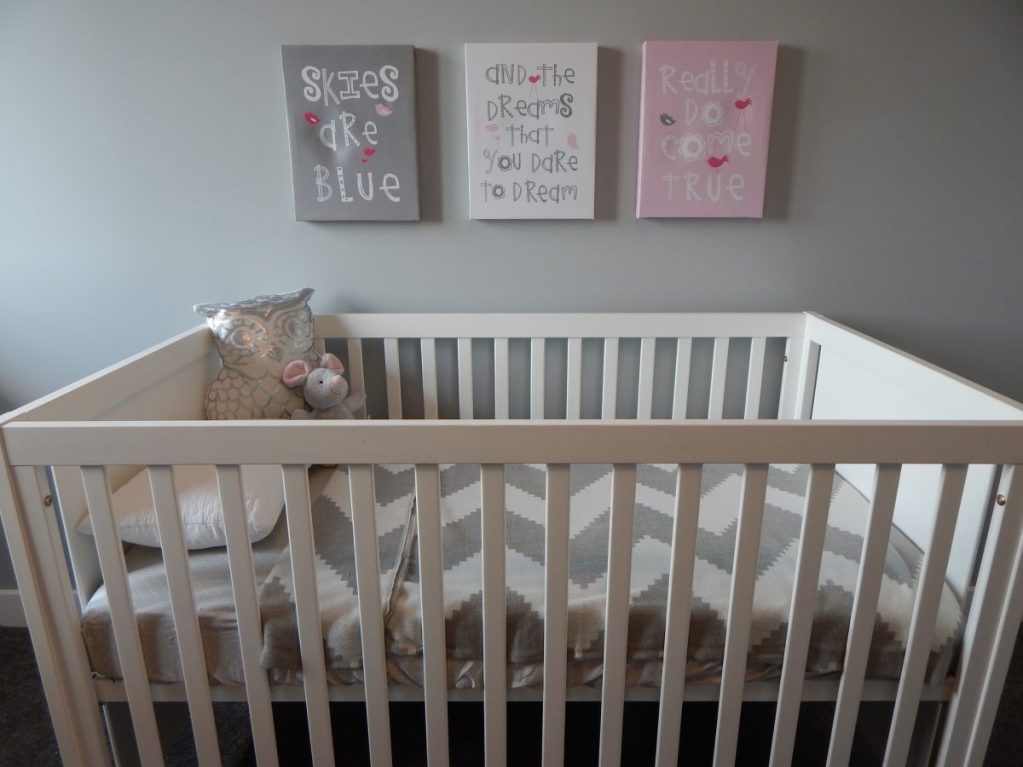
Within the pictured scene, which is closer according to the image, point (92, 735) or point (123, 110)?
point (92, 735)

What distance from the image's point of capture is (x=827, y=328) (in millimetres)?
1527

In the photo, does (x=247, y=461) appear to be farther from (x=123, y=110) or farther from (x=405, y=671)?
(x=123, y=110)

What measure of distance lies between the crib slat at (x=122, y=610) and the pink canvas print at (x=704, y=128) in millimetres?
1266

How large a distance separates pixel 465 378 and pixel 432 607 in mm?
828

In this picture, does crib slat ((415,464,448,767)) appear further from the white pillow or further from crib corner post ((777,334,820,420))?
crib corner post ((777,334,820,420))

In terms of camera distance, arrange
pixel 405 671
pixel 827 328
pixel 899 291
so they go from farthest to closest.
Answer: pixel 899 291 → pixel 827 328 → pixel 405 671

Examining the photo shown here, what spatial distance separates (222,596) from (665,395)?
116 cm

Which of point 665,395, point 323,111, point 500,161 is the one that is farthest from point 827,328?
point 323,111

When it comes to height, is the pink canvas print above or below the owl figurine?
above

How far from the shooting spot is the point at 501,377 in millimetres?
1673

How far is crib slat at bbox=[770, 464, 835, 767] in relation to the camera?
88 centimetres

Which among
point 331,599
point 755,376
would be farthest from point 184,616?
point 755,376

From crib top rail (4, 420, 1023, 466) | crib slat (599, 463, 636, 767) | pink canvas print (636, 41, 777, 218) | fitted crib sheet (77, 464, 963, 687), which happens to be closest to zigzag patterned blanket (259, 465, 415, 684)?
fitted crib sheet (77, 464, 963, 687)

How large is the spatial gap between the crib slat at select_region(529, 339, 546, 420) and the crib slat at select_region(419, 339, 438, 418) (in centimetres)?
25
